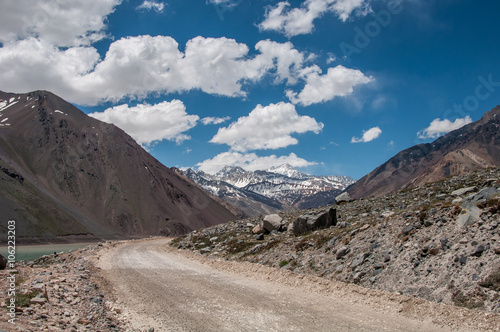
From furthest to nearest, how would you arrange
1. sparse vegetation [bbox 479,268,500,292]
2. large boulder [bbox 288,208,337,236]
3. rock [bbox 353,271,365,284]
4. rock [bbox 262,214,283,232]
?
rock [bbox 262,214,283,232] → large boulder [bbox 288,208,337,236] → rock [bbox 353,271,365,284] → sparse vegetation [bbox 479,268,500,292]

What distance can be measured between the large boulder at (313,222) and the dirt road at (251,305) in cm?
810

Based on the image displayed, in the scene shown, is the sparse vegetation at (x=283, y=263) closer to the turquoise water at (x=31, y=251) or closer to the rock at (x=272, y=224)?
the rock at (x=272, y=224)

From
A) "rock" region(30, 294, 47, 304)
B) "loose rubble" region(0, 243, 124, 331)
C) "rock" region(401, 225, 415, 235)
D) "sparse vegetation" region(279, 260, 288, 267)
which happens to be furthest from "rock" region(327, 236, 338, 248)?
"rock" region(30, 294, 47, 304)

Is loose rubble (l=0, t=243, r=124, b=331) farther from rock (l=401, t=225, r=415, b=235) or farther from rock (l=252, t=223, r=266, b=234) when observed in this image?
rock (l=252, t=223, r=266, b=234)

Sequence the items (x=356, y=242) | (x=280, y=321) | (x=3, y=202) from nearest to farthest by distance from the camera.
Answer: (x=280, y=321), (x=356, y=242), (x=3, y=202)

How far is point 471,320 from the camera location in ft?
36.0

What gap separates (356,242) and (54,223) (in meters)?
154

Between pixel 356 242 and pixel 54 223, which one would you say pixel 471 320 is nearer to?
pixel 356 242

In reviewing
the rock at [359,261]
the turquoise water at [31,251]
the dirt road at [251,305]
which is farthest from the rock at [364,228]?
the turquoise water at [31,251]

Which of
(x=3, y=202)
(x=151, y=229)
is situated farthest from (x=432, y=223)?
(x=151, y=229)

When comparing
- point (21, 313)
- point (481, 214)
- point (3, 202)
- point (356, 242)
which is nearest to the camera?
point (21, 313)

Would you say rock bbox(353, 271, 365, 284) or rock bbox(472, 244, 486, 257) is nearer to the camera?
rock bbox(472, 244, 486, 257)

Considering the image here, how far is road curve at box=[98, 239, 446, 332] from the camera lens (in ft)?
38.4

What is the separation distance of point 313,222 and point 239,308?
16162 millimetres
